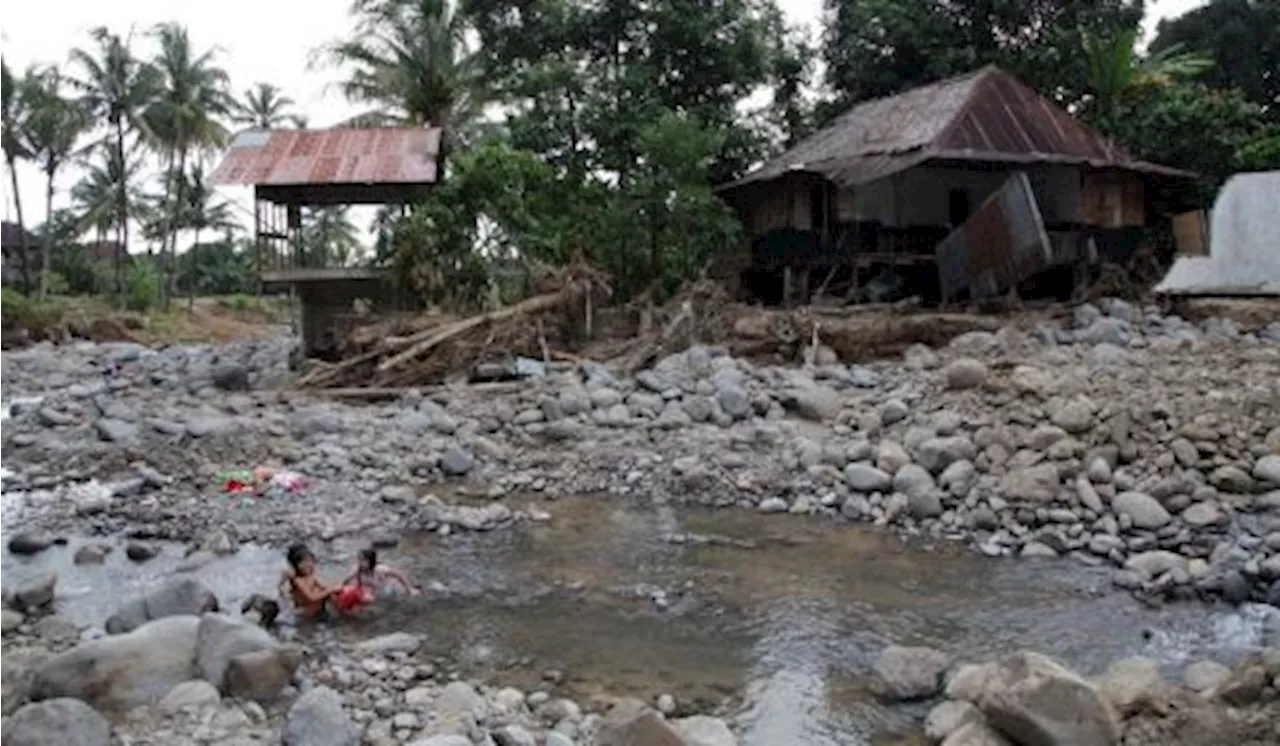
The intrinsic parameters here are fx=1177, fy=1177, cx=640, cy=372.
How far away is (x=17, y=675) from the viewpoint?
680cm

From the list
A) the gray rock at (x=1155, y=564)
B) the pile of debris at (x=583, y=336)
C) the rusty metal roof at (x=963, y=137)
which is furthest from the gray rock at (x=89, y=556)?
the rusty metal roof at (x=963, y=137)

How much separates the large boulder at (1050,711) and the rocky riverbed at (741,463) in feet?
5.71

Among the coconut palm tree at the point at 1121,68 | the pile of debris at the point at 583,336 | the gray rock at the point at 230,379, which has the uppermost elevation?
the coconut palm tree at the point at 1121,68

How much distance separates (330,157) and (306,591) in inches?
553

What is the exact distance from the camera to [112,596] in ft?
30.3

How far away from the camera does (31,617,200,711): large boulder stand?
629cm

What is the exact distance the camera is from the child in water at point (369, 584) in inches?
341

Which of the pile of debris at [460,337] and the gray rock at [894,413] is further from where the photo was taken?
the pile of debris at [460,337]

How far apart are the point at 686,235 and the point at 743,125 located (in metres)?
4.74

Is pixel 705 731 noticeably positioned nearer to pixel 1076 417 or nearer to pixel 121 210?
pixel 1076 417

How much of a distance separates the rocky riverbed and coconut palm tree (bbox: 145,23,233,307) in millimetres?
21710

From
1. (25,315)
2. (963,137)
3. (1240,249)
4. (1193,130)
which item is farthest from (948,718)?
(25,315)

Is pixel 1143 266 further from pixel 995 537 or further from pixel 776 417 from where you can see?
pixel 995 537

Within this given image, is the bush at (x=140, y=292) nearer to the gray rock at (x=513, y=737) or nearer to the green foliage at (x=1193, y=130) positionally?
the green foliage at (x=1193, y=130)
